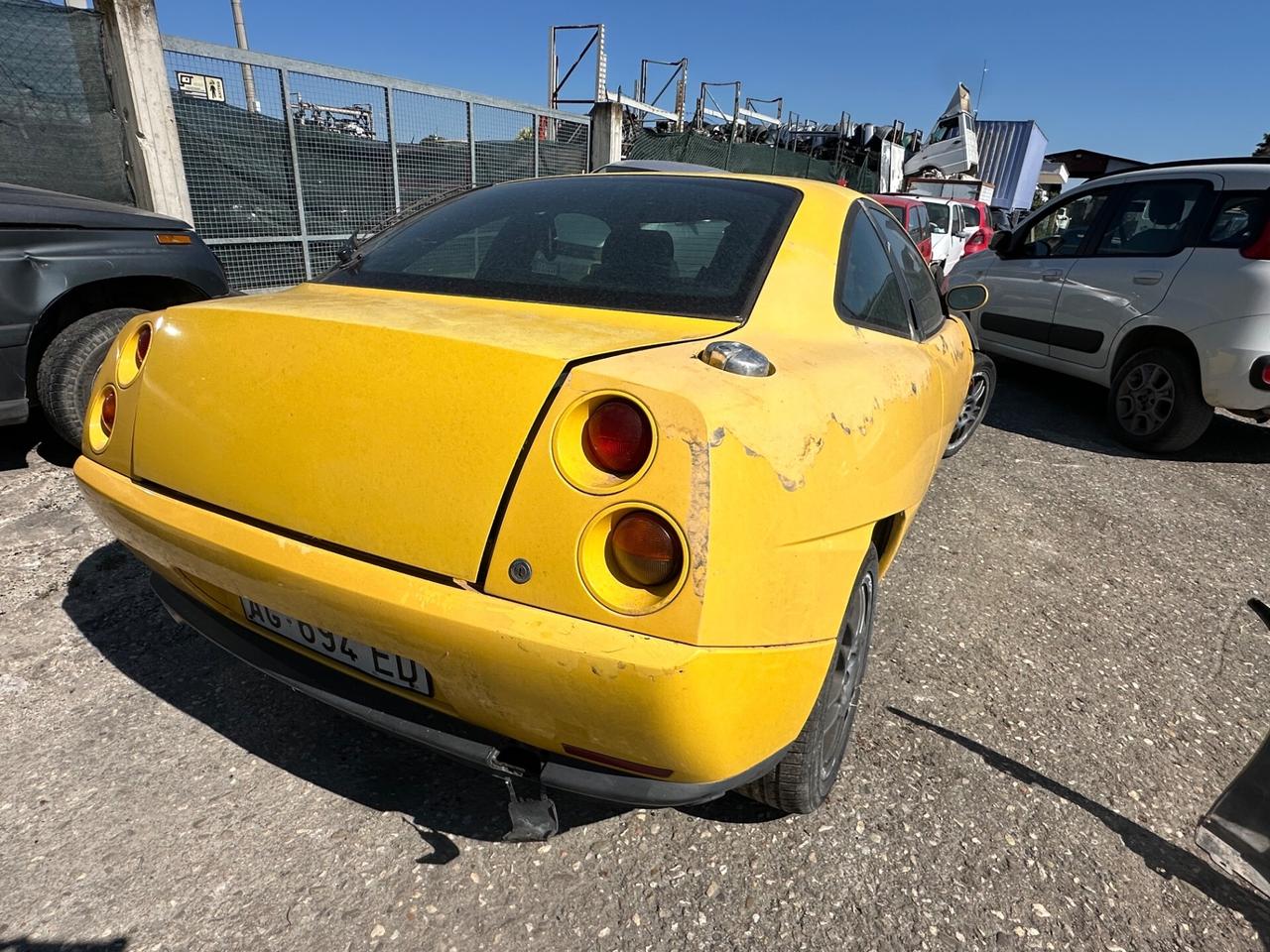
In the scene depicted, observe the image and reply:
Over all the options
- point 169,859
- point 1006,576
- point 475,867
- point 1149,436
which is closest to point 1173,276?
point 1149,436

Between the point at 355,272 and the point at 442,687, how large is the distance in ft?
4.52

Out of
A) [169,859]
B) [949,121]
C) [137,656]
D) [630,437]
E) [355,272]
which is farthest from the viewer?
[949,121]

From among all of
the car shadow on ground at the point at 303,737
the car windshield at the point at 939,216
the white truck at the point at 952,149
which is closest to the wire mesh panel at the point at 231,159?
the car shadow on ground at the point at 303,737

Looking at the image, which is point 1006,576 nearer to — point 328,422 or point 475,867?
point 475,867

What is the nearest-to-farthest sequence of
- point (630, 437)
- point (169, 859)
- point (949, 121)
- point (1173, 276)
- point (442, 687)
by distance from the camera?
point (630, 437), point (442, 687), point (169, 859), point (1173, 276), point (949, 121)

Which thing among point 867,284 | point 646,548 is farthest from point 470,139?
point 646,548

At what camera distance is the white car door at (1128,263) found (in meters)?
4.90

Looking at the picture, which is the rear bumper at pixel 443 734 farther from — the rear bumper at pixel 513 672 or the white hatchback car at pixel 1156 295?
the white hatchback car at pixel 1156 295

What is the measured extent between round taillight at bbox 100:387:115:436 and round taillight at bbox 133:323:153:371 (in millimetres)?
115

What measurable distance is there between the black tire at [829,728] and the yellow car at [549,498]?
1cm

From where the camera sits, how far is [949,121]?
1998 cm

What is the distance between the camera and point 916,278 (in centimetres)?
303

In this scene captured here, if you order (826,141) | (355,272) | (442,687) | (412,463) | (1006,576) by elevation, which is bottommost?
(1006,576)

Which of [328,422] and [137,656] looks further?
[137,656]
